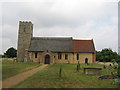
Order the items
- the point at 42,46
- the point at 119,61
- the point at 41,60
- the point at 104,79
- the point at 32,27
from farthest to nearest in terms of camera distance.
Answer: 1. the point at 32,27
2. the point at 42,46
3. the point at 41,60
4. the point at 104,79
5. the point at 119,61

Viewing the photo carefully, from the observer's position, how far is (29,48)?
46688 millimetres

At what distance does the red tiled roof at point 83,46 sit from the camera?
46.7 metres

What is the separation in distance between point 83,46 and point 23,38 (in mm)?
18120

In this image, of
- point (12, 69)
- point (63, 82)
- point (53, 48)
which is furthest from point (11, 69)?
point (53, 48)

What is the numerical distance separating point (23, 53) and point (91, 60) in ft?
66.4

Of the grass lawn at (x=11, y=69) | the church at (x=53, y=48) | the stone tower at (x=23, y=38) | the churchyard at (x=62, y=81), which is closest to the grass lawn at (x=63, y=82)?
the churchyard at (x=62, y=81)

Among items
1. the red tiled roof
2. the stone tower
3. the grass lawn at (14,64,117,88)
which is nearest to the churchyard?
the grass lawn at (14,64,117,88)

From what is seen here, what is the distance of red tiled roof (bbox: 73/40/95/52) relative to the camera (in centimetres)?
4669

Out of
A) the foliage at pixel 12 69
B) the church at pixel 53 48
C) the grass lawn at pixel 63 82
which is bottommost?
the foliage at pixel 12 69

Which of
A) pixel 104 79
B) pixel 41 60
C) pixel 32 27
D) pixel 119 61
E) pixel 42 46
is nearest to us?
pixel 119 61

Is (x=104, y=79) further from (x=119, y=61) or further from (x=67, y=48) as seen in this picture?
(x=67, y=48)

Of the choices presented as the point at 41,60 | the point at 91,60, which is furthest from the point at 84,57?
the point at 41,60

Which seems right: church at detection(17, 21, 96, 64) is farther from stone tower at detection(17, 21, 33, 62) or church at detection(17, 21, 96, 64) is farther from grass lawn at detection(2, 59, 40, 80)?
grass lawn at detection(2, 59, 40, 80)

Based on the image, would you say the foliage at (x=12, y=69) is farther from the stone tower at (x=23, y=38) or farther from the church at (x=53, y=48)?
the stone tower at (x=23, y=38)
